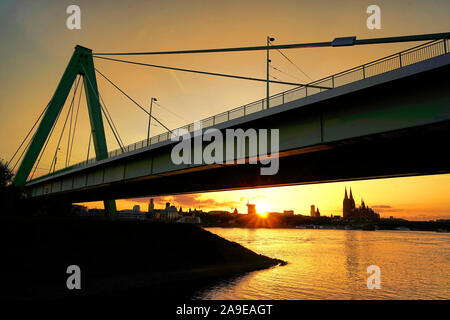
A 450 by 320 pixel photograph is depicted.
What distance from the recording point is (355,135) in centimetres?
1606

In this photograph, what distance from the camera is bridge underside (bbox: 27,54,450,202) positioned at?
13.9 meters

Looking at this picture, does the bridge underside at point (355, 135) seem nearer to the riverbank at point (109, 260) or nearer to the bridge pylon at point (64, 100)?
the riverbank at point (109, 260)

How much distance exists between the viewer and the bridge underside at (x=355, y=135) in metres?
13.9

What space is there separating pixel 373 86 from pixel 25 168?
48.5 m

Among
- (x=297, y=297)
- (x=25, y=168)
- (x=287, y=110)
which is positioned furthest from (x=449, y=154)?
(x=25, y=168)

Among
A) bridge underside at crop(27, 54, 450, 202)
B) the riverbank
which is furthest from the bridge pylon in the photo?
the riverbank

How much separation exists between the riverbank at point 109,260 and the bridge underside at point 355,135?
6652mm

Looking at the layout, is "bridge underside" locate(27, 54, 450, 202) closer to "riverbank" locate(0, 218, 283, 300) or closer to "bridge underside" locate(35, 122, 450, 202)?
"bridge underside" locate(35, 122, 450, 202)

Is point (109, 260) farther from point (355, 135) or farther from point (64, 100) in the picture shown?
point (64, 100)

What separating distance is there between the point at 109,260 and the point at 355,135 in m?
19.4

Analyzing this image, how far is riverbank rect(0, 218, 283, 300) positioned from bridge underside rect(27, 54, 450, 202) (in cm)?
665

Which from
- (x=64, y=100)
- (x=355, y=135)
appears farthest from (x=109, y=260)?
(x=64, y=100)

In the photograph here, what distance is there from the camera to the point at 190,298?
1992 centimetres
